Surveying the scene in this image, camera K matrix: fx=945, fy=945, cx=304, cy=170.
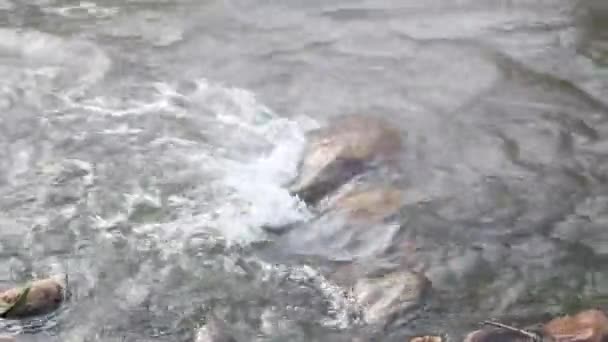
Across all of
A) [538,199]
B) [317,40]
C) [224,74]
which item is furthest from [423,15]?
[538,199]

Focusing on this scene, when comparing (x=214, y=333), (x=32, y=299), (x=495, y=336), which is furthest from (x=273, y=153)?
(x=495, y=336)

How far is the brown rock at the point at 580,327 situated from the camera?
4.53 metres

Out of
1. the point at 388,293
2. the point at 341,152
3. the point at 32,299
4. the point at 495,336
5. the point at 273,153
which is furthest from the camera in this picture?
the point at 273,153

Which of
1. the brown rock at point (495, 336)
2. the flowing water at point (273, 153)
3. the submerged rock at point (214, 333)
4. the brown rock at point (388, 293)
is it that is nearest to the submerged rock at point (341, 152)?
the flowing water at point (273, 153)

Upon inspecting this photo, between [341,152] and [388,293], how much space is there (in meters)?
1.30

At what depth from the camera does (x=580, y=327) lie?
15.1ft

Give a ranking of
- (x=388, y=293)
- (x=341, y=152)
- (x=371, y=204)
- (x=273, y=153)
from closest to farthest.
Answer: (x=388, y=293) → (x=371, y=204) → (x=341, y=152) → (x=273, y=153)

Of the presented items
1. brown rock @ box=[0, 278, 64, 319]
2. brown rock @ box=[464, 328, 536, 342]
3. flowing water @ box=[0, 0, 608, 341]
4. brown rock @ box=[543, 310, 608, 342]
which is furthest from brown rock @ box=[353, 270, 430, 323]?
brown rock @ box=[0, 278, 64, 319]

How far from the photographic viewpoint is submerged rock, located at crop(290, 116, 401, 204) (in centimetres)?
572

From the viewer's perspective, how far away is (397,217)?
551cm

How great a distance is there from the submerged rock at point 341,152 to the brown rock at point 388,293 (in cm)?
83

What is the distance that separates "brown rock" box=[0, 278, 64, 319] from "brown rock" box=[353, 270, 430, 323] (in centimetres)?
154

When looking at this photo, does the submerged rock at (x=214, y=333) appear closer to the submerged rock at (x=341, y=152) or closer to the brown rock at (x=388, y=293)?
the brown rock at (x=388, y=293)

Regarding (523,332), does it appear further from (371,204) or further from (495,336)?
(371,204)
